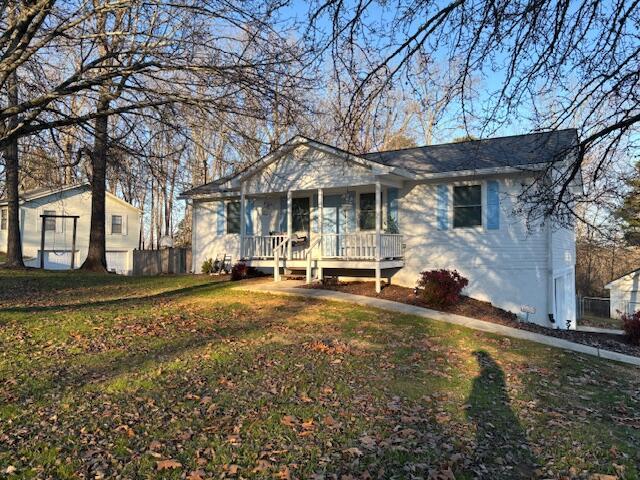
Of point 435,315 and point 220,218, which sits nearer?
point 435,315

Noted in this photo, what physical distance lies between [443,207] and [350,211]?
3.02 m

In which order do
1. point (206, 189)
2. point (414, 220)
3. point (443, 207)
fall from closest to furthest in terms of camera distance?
point (443, 207)
point (414, 220)
point (206, 189)

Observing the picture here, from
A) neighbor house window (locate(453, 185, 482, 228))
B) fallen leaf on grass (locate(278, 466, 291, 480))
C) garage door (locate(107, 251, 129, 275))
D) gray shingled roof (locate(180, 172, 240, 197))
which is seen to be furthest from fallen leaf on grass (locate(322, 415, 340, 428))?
garage door (locate(107, 251, 129, 275))

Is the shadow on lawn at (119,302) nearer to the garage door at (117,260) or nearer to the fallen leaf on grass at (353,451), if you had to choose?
the fallen leaf on grass at (353,451)

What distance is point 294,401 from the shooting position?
5.27m

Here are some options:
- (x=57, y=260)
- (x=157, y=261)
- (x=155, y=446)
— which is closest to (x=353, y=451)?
(x=155, y=446)

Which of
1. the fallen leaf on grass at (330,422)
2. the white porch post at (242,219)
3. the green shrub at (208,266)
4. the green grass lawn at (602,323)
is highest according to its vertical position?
the white porch post at (242,219)

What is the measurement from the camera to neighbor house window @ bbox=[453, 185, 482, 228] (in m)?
13.7

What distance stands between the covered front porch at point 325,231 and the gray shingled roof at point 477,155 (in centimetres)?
133

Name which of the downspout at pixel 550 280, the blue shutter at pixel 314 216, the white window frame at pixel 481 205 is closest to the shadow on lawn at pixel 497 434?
the downspout at pixel 550 280

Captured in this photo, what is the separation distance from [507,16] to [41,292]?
1221 centimetres

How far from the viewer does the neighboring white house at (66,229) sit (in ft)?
95.0

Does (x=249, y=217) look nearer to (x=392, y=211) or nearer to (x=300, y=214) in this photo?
(x=300, y=214)

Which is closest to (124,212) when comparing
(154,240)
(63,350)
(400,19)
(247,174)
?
(154,240)
